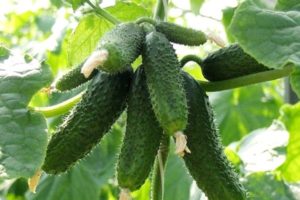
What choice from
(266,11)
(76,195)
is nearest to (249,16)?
(266,11)

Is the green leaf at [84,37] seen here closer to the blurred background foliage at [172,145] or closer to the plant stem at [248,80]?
the blurred background foliage at [172,145]

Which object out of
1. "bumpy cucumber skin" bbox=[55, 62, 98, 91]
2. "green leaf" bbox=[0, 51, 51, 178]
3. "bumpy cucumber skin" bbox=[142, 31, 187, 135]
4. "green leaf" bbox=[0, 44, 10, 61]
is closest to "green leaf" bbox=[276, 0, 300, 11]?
"bumpy cucumber skin" bbox=[142, 31, 187, 135]

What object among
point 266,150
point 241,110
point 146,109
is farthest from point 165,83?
point 241,110

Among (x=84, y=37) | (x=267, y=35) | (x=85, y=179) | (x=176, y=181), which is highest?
(x=267, y=35)

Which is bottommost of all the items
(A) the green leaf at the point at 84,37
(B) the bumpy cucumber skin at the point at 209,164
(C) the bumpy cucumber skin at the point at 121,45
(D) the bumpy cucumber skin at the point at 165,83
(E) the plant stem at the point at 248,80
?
(A) the green leaf at the point at 84,37

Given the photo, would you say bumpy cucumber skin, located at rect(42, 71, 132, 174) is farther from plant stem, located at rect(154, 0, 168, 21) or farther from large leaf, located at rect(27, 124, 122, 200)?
large leaf, located at rect(27, 124, 122, 200)

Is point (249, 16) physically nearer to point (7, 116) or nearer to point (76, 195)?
point (7, 116)

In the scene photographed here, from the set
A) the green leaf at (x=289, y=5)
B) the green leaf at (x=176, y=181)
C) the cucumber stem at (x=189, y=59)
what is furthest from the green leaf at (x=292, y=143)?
the green leaf at (x=289, y=5)

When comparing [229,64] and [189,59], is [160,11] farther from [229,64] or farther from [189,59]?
[229,64]
